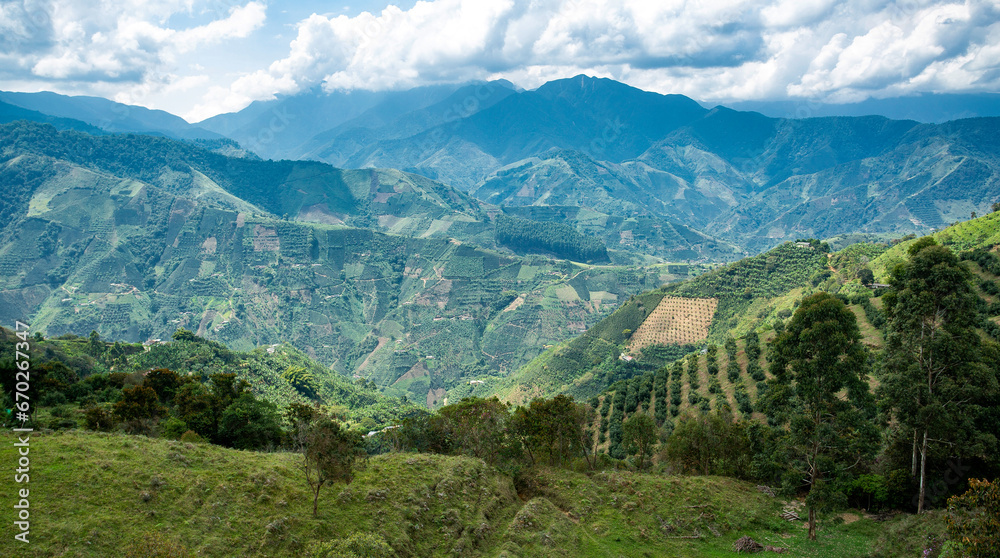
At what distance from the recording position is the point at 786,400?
35656 mm

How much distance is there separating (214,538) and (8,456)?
14.1 metres

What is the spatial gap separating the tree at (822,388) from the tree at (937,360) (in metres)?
2.49

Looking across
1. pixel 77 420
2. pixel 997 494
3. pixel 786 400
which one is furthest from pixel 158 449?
pixel 997 494

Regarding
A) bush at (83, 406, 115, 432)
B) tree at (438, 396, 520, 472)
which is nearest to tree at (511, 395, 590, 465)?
tree at (438, 396, 520, 472)

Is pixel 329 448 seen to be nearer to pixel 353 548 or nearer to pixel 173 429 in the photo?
pixel 353 548

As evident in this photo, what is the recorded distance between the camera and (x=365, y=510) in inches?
1372

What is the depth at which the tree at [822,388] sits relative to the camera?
110 ft

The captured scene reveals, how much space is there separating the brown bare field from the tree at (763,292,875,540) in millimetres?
104828

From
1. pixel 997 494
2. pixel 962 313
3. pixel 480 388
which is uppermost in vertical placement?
pixel 962 313

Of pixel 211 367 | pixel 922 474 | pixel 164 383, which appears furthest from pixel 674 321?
pixel 164 383

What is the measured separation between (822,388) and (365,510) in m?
30.0

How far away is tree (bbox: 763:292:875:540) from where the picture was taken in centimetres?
3356

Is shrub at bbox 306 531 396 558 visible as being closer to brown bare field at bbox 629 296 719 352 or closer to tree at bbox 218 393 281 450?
tree at bbox 218 393 281 450

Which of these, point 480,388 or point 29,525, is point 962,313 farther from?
point 480,388
